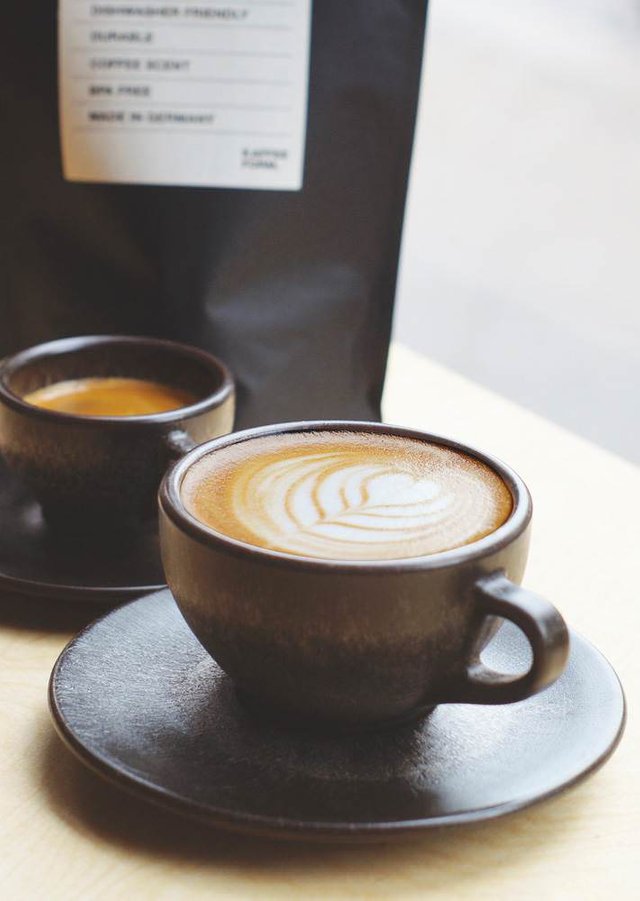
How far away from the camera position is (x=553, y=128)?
1342mm

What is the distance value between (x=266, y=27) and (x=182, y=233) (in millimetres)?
127

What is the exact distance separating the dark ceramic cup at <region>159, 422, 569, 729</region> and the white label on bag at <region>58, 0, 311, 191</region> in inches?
13.2

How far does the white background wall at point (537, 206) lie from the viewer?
1.27 metres

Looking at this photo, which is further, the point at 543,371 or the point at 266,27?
the point at 543,371

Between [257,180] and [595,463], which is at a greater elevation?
[257,180]

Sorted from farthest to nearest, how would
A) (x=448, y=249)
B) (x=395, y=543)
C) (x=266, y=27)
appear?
1. (x=448, y=249)
2. (x=266, y=27)
3. (x=395, y=543)

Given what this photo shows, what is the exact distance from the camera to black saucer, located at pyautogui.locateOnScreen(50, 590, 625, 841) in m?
0.37

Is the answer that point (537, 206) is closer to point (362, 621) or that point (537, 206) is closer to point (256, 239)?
point (256, 239)

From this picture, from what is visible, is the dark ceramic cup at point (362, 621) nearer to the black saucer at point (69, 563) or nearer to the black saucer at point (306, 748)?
the black saucer at point (306, 748)

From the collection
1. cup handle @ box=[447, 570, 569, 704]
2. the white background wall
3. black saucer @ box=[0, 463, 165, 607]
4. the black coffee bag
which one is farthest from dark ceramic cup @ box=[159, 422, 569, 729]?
the white background wall

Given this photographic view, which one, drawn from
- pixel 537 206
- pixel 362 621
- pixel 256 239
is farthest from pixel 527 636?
pixel 537 206

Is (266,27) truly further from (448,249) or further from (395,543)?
(448,249)

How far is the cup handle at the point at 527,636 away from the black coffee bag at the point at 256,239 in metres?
0.37

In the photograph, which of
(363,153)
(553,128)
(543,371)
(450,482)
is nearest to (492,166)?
(553,128)
